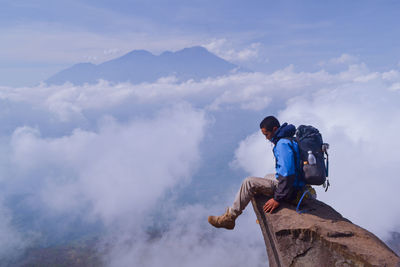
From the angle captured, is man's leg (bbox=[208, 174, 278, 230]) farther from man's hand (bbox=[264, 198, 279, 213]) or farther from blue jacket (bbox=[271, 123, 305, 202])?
blue jacket (bbox=[271, 123, 305, 202])

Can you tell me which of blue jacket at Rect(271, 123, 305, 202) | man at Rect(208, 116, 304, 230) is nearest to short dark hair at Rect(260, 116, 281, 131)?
man at Rect(208, 116, 304, 230)

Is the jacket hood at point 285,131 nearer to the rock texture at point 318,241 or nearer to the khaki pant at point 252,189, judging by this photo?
the khaki pant at point 252,189

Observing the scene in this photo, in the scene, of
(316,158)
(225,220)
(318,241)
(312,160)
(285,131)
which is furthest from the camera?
(225,220)

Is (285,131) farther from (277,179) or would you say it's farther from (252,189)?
(252,189)

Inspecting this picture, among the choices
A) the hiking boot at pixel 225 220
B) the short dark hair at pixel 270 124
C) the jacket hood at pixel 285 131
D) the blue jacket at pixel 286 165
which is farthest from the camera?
the hiking boot at pixel 225 220

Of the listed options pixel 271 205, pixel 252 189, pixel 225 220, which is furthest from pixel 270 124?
pixel 225 220

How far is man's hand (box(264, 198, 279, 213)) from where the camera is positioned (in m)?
9.56

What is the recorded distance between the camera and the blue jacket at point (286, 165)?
879 centimetres

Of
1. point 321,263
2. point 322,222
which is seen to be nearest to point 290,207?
point 322,222

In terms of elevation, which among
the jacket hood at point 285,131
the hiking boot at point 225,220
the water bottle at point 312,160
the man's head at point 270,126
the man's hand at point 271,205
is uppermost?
the man's head at point 270,126

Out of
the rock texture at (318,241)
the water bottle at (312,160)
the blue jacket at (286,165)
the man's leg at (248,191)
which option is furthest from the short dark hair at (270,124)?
the rock texture at (318,241)

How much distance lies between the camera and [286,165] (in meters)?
8.80

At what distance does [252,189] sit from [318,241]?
2.58 meters

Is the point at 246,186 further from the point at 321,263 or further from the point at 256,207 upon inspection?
the point at 321,263
